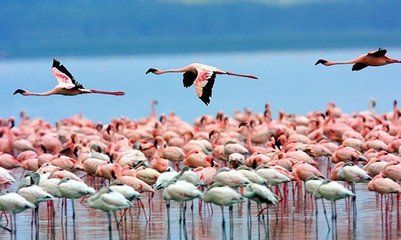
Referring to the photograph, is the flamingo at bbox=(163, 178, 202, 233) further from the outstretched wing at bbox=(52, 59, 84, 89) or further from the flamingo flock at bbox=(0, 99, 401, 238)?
the outstretched wing at bbox=(52, 59, 84, 89)

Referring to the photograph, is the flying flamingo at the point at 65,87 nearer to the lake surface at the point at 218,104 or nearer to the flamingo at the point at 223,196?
the lake surface at the point at 218,104

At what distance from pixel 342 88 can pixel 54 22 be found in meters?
55.5

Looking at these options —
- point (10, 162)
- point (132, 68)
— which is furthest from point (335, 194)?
point (132, 68)

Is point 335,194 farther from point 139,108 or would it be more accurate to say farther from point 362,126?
point 139,108

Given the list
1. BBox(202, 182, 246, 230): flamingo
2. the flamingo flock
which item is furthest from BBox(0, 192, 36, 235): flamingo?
BBox(202, 182, 246, 230): flamingo

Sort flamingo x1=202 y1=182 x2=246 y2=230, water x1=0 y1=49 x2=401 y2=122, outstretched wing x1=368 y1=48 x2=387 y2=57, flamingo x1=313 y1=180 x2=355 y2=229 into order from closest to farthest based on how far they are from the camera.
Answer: flamingo x1=202 y1=182 x2=246 y2=230 < flamingo x1=313 y1=180 x2=355 y2=229 < outstretched wing x1=368 y1=48 x2=387 y2=57 < water x1=0 y1=49 x2=401 y2=122

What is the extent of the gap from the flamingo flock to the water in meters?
12.2

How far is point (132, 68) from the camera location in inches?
2847

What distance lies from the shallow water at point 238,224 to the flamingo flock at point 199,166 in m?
0.12

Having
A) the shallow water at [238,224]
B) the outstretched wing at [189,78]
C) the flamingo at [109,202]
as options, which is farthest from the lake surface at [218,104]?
the outstretched wing at [189,78]

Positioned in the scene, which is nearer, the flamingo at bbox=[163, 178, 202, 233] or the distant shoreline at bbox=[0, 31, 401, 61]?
the flamingo at bbox=[163, 178, 202, 233]

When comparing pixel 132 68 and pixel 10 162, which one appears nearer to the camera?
pixel 10 162

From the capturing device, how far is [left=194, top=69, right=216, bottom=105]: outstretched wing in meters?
14.0

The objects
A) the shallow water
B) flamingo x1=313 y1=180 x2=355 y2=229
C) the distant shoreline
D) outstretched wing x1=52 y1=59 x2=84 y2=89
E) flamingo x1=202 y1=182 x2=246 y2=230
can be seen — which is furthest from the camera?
the distant shoreline
